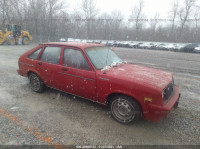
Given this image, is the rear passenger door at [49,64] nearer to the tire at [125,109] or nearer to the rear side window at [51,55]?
the rear side window at [51,55]

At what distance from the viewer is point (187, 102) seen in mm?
4328

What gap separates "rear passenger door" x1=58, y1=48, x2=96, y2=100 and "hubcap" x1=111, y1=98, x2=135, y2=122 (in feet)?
1.91

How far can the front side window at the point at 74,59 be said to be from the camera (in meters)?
3.55

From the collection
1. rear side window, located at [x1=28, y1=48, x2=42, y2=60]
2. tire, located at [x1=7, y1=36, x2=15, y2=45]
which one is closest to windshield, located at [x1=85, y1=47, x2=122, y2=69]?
rear side window, located at [x1=28, y1=48, x2=42, y2=60]

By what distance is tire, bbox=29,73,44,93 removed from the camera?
4562 mm

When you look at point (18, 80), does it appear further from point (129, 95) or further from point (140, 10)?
point (140, 10)

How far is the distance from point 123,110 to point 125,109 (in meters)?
0.06

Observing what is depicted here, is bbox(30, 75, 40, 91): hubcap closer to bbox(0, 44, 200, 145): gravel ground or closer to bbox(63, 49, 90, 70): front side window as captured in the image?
bbox(0, 44, 200, 145): gravel ground

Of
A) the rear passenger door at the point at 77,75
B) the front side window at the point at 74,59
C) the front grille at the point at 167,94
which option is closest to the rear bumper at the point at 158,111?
the front grille at the point at 167,94

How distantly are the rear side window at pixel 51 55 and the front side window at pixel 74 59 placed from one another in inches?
11.4

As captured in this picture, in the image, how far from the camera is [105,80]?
3.19m

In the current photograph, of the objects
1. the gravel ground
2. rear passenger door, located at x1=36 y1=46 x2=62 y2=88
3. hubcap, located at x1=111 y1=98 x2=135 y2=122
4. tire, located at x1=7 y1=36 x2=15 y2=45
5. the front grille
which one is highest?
tire, located at x1=7 y1=36 x2=15 y2=45

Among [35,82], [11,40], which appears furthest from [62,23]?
Result: [35,82]

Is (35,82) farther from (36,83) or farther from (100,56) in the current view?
(100,56)
